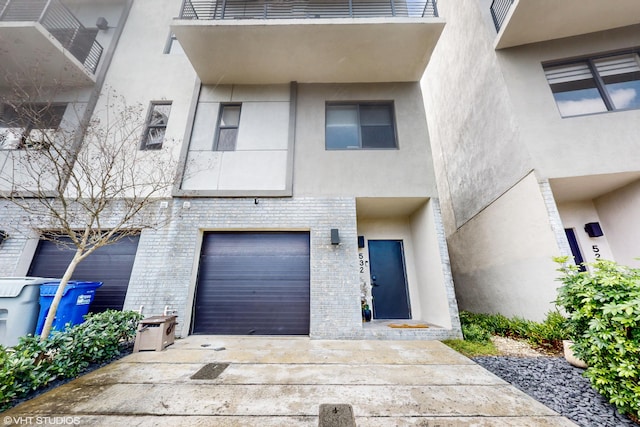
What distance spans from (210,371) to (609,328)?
4.39 m

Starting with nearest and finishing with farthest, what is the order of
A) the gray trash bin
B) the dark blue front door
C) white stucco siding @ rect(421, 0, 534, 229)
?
the gray trash bin < white stucco siding @ rect(421, 0, 534, 229) < the dark blue front door

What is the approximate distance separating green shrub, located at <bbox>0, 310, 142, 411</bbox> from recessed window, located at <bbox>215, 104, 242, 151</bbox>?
3935 mm

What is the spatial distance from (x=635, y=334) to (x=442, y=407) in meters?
1.90

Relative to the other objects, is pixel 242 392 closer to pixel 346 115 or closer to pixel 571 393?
pixel 571 393

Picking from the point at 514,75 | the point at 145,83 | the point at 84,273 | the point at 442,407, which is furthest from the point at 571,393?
the point at 145,83

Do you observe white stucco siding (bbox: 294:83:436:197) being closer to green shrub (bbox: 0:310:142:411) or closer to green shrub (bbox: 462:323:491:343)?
green shrub (bbox: 462:323:491:343)

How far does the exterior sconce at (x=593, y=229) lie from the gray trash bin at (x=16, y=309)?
10644 millimetres

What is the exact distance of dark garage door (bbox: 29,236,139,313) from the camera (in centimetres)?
488

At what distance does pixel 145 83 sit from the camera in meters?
6.23

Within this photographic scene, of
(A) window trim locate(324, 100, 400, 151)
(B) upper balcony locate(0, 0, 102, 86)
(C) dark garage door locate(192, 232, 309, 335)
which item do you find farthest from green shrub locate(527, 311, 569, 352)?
(B) upper balcony locate(0, 0, 102, 86)

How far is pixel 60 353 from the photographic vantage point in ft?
9.26

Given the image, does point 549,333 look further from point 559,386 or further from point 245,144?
point 245,144

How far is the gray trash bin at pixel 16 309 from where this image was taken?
364 cm

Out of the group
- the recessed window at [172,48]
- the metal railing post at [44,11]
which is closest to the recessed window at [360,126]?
the recessed window at [172,48]
